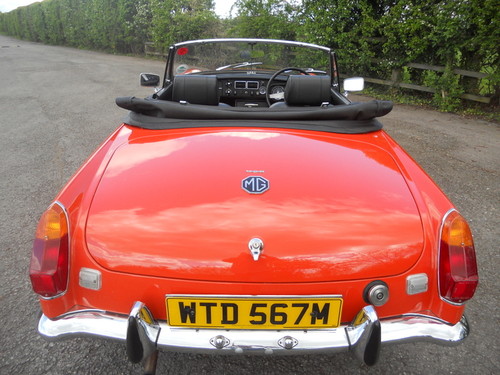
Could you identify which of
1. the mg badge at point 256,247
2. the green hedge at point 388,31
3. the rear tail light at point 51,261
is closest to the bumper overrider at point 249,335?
the rear tail light at point 51,261

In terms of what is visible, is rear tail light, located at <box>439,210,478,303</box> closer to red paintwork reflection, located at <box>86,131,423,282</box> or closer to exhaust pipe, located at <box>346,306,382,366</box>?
red paintwork reflection, located at <box>86,131,423,282</box>

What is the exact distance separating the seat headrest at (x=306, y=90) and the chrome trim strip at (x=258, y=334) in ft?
5.36

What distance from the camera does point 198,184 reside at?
1765 millimetres

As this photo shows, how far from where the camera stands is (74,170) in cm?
470

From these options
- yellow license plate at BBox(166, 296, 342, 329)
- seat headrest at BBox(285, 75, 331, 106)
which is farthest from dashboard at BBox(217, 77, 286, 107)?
yellow license plate at BBox(166, 296, 342, 329)

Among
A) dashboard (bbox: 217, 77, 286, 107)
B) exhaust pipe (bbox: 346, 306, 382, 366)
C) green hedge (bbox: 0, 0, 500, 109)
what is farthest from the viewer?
green hedge (bbox: 0, 0, 500, 109)

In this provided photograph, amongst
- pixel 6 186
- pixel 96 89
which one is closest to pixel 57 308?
pixel 6 186

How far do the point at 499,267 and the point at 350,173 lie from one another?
183cm

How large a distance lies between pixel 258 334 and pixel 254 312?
89 mm

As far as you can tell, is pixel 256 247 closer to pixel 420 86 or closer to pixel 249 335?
pixel 249 335

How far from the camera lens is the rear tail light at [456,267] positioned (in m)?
1.60

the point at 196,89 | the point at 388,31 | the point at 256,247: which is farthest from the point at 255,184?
the point at 388,31

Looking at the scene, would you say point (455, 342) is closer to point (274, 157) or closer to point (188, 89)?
point (274, 157)

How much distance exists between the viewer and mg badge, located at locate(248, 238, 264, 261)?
4.95ft
